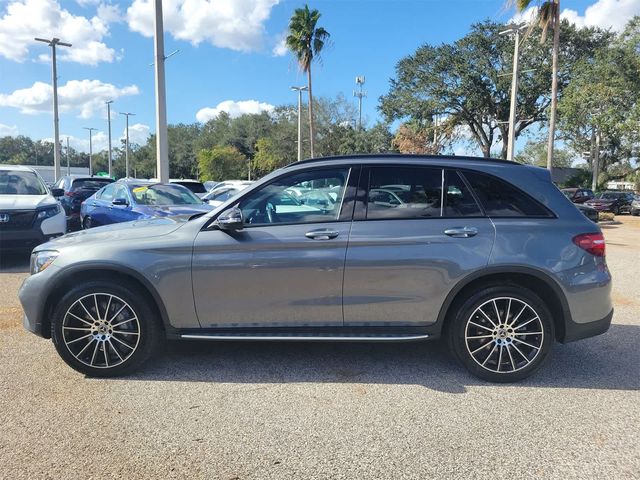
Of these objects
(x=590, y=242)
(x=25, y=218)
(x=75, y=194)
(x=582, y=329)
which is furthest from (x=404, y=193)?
(x=75, y=194)

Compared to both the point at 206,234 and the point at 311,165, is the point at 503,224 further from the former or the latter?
the point at 206,234

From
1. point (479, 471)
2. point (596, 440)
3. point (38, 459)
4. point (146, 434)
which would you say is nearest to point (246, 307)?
point (146, 434)

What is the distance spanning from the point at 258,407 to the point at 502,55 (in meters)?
34.4

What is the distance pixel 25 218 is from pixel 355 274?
6.84 meters

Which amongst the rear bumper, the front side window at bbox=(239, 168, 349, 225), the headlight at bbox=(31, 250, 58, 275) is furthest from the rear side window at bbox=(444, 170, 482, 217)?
the headlight at bbox=(31, 250, 58, 275)

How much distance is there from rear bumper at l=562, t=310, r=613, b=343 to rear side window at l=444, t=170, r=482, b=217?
115 centimetres

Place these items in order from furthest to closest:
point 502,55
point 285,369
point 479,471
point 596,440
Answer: point 502,55 → point 285,369 → point 596,440 → point 479,471

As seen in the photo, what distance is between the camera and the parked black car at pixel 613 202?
30.2 m

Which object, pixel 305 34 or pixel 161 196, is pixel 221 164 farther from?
pixel 161 196

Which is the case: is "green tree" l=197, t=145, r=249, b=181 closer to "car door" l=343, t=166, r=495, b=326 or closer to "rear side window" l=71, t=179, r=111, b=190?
"rear side window" l=71, t=179, r=111, b=190

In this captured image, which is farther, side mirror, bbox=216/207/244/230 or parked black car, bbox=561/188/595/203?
parked black car, bbox=561/188/595/203

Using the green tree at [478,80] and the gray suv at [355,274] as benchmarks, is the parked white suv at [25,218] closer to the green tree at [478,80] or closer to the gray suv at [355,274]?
the gray suv at [355,274]

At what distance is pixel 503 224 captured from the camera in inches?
151

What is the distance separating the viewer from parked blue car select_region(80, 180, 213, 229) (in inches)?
337
